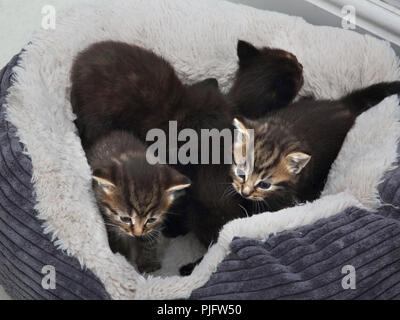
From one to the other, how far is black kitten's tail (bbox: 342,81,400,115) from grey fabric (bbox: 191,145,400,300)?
1.63 feet

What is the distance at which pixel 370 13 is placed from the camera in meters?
1.74

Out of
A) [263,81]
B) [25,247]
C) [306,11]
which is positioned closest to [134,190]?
[25,247]

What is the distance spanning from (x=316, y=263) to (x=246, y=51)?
2.63 ft

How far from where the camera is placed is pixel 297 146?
4.42ft

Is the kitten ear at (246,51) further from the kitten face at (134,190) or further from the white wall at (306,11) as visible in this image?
the kitten face at (134,190)

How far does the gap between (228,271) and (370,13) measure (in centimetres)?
114

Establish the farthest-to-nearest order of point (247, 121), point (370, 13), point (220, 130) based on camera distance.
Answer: point (370, 13), point (220, 130), point (247, 121)

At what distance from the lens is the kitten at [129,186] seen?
128cm

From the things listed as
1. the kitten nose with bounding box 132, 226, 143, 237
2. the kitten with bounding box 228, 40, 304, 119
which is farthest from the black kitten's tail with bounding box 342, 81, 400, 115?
the kitten nose with bounding box 132, 226, 143, 237

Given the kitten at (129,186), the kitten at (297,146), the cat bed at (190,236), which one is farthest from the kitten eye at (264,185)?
the kitten at (129,186)

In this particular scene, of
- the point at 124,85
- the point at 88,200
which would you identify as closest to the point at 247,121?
the point at 124,85

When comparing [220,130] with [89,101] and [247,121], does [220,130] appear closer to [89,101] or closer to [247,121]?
[247,121]

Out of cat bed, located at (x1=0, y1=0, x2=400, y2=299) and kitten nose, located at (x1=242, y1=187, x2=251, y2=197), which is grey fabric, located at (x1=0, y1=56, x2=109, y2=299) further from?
kitten nose, located at (x1=242, y1=187, x2=251, y2=197)
